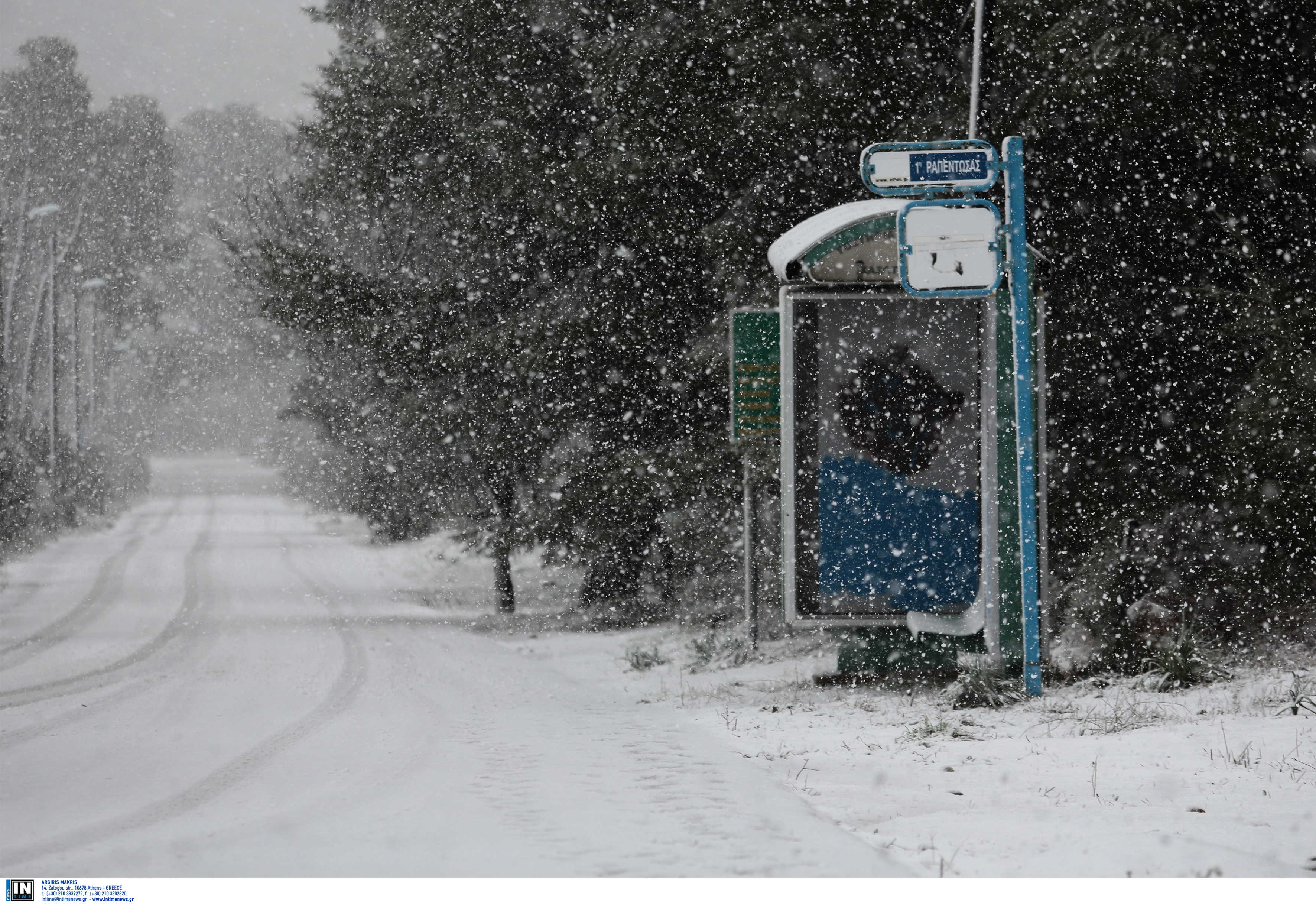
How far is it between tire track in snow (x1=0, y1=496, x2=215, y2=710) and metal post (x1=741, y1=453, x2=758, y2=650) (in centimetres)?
537

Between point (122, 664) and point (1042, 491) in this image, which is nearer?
point (1042, 491)

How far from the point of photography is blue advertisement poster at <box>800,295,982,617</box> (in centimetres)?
838

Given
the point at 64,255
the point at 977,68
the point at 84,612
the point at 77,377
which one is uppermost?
the point at 64,255

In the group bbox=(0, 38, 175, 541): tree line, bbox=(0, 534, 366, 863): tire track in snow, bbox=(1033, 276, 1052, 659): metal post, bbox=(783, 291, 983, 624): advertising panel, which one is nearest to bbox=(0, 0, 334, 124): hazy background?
bbox=(0, 38, 175, 541): tree line

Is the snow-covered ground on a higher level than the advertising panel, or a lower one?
lower

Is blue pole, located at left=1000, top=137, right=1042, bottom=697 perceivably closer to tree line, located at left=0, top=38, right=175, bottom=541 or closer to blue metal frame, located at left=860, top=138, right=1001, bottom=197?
blue metal frame, located at left=860, top=138, right=1001, bottom=197

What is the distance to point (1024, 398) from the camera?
718cm

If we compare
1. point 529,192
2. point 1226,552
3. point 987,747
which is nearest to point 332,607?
point 529,192

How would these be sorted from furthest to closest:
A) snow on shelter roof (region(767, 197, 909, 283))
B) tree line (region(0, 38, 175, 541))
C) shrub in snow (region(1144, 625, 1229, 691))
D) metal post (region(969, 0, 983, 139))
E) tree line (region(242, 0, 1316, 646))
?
1. tree line (region(0, 38, 175, 541))
2. tree line (region(242, 0, 1316, 646))
3. metal post (region(969, 0, 983, 139))
4. snow on shelter roof (region(767, 197, 909, 283))
5. shrub in snow (region(1144, 625, 1229, 691))

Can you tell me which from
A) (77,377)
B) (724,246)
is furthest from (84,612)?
(77,377)

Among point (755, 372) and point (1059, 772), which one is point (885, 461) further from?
point (1059, 772)

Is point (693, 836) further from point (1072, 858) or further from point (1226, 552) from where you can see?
point (1226, 552)

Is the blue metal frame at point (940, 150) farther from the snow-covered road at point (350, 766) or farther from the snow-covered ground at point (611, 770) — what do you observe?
the snow-covered road at point (350, 766)

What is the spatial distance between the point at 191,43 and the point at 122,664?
7.31 meters
